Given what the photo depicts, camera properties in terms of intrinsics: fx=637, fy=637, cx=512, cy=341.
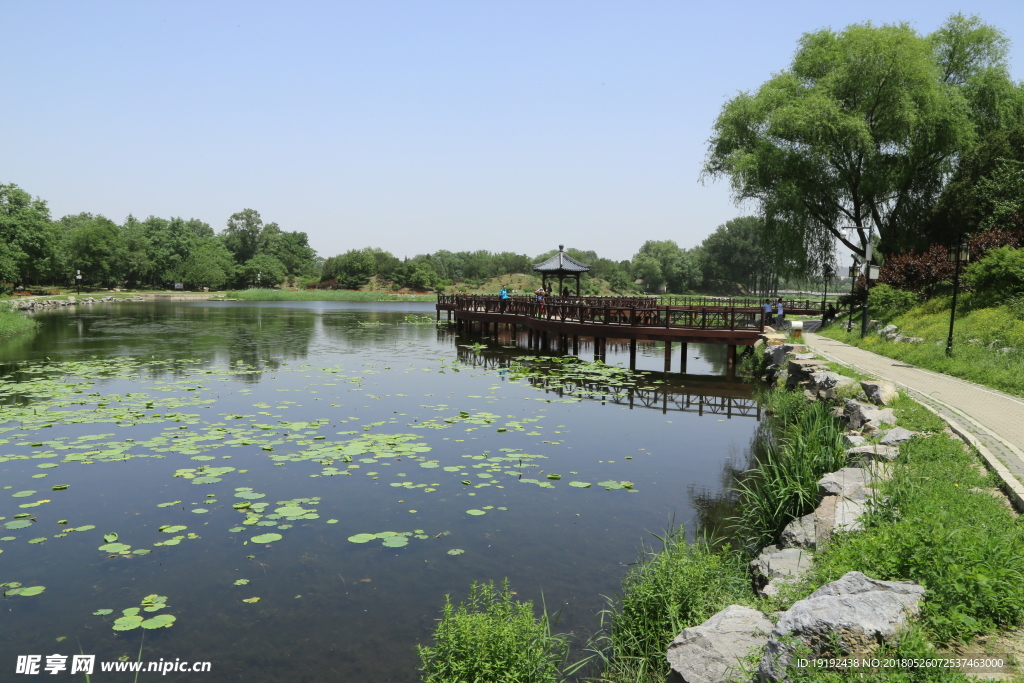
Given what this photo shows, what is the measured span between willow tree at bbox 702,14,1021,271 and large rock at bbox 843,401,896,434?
73.9 feet

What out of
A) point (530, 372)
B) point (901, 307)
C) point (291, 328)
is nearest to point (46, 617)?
point (530, 372)

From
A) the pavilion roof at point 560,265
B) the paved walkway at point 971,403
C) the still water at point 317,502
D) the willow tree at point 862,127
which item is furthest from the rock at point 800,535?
the pavilion roof at point 560,265

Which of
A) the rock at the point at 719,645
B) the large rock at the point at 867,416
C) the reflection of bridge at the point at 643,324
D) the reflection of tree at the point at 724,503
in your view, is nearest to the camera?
the rock at the point at 719,645

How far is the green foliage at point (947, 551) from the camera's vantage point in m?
4.32

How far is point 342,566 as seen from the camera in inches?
Result: 297

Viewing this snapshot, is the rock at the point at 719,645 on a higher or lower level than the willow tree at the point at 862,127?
lower

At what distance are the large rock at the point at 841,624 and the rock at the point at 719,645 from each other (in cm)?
47

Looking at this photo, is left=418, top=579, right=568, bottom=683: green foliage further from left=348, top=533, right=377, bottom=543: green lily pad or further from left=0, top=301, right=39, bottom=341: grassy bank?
left=0, top=301, right=39, bottom=341: grassy bank

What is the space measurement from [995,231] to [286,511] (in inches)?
1002

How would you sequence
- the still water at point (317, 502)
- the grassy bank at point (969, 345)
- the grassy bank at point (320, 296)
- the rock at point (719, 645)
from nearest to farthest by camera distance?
the rock at point (719, 645)
the still water at point (317, 502)
the grassy bank at point (969, 345)
the grassy bank at point (320, 296)

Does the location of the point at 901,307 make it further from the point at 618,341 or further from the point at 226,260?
the point at 226,260

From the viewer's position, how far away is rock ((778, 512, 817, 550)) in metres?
6.87

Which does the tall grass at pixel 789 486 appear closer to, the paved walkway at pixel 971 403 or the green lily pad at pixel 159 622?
the paved walkway at pixel 971 403

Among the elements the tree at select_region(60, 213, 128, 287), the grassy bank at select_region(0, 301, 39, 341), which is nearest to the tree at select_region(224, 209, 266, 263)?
the tree at select_region(60, 213, 128, 287)
